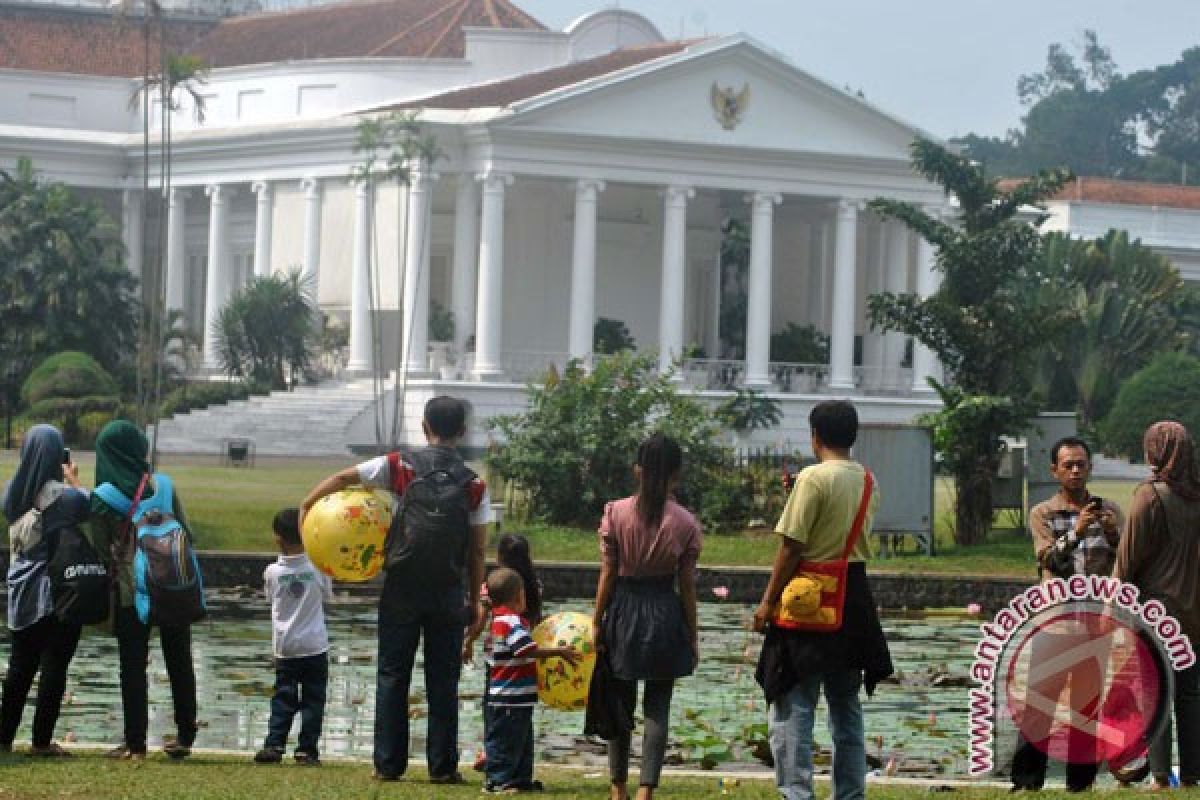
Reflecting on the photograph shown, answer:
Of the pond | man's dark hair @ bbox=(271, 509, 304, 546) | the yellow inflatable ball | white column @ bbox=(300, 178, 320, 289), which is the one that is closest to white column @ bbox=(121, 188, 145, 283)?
white column @ bbox=(300, 178, 320, 289)

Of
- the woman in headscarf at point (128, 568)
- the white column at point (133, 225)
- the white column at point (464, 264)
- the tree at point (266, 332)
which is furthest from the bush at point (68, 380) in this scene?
the woman in headscarf at point (128, 568)

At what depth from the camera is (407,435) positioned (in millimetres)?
55750

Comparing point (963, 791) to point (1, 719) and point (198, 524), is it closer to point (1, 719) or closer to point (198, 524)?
point (1, 719)

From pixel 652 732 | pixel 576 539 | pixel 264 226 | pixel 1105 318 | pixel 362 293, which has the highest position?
pixel 264 226

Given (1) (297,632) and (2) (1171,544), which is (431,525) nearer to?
(1) (297,632)

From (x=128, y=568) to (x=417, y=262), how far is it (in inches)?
1763

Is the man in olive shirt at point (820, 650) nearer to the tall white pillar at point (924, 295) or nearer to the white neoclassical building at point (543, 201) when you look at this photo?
the white neoclassical building at point (543, 201)

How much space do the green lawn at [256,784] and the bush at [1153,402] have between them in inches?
1686

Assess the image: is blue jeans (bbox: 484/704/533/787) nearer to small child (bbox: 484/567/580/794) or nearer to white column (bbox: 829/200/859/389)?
small child (bbox: 484/567/580/794)

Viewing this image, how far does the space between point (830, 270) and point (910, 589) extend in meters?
37.8

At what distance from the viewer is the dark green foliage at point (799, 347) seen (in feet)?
208

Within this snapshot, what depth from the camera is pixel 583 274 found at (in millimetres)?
58906

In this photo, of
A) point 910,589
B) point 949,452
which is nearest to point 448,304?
point 949,452

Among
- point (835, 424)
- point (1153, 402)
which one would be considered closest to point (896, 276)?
point (1153, 402)
